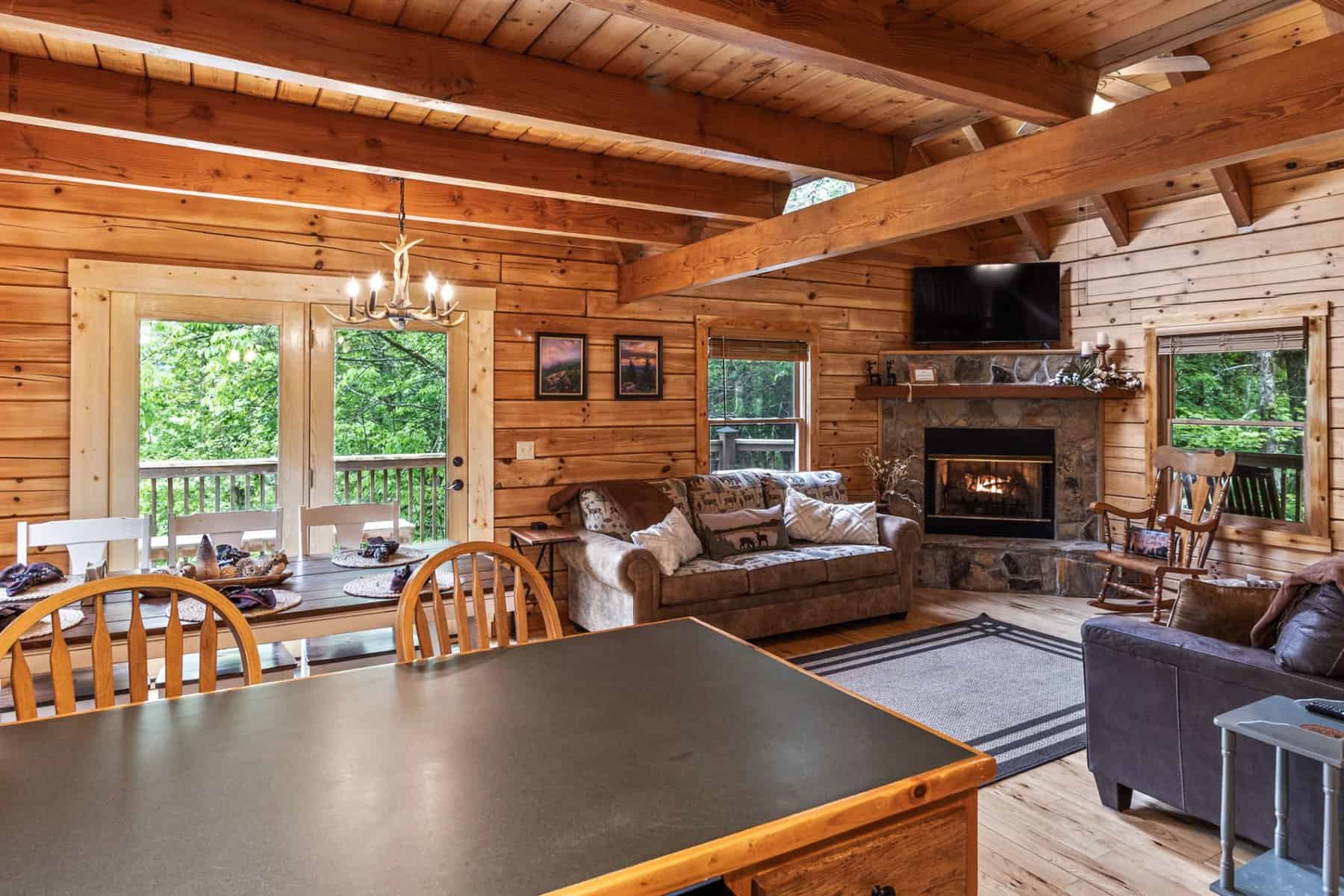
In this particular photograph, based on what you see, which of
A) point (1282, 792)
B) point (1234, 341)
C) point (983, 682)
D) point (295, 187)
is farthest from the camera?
point (1234, 341)

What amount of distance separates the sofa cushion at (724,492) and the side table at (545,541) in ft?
2.79

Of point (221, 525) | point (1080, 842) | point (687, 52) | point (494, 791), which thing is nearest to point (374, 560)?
point (221, 525)

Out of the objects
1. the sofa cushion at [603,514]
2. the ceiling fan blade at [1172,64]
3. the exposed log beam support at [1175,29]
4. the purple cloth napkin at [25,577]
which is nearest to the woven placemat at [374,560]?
the purple cloth napkin at [25,577]

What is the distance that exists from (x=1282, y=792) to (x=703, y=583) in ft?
8.78

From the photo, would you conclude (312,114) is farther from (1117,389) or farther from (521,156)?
(1117,389)

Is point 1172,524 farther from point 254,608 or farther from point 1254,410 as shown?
point 254,608

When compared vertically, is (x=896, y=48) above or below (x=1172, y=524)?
above

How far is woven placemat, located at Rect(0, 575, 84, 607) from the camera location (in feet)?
8.34

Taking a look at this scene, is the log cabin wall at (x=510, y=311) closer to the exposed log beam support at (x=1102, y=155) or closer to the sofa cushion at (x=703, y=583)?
the sofa cushion at (x=703, y=583)

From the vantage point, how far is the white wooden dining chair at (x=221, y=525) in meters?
3.38

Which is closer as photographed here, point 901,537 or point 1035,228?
point 901,537

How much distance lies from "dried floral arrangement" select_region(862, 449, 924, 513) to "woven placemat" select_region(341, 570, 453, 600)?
4.14 meters

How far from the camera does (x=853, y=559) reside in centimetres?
481

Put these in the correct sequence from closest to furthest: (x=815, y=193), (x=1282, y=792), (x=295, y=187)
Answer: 1. (x=1282, y=792)
2. (x=295, y=187)
3. (x=815, y=193)
